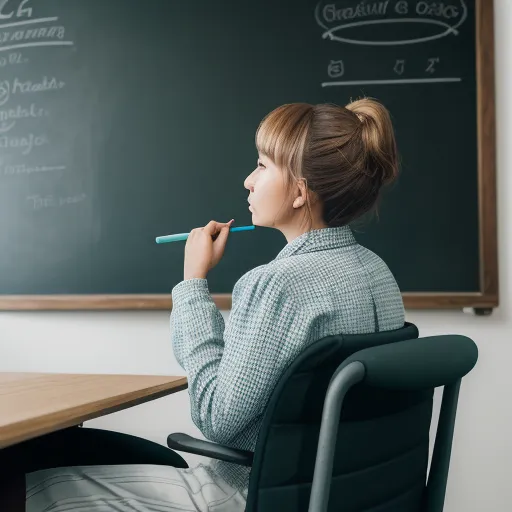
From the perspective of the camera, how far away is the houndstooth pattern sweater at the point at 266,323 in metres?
0.94

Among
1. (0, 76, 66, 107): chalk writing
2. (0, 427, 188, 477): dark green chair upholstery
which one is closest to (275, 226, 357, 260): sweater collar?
(0, 427, 188, 477): dark green chair upholstery

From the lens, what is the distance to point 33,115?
7.87ft

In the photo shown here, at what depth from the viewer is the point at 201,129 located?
2262mm

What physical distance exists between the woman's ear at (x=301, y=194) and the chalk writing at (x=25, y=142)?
146 centimetres

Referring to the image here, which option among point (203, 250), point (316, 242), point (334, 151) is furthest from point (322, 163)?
point (203, 250)

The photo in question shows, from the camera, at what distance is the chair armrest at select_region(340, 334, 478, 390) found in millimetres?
815

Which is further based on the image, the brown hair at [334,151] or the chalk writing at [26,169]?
the chalk writing at [26,169]

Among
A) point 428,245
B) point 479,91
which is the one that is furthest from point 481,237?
point 479,91

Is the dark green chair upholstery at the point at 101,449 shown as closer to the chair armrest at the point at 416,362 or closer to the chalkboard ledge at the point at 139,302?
the chair armrest at the point at 416,362

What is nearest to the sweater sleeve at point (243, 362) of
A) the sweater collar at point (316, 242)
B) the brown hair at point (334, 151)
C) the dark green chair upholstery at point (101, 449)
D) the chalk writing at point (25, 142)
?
the sweater collar at point (316, 242)

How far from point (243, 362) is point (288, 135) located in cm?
43

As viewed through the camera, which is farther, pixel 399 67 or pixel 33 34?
pixel 33 34

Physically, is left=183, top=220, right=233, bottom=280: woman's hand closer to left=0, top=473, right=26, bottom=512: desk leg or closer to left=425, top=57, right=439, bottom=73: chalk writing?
left=0, top=473, right=26, bottom=512: desk leg

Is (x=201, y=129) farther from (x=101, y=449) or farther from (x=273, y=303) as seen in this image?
(x=273, y=303)
